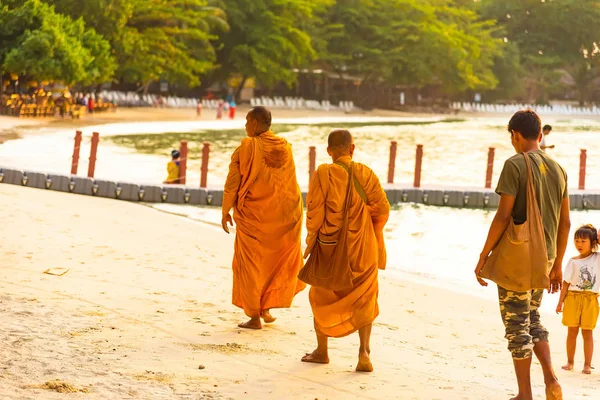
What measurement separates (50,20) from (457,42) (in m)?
37.7

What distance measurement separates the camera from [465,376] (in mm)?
6727

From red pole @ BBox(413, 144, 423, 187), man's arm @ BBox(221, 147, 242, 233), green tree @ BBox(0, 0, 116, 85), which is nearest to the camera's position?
man's arm @ BBox(221, 147, 242, 233)

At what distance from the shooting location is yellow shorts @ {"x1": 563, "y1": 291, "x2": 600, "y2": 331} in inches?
276

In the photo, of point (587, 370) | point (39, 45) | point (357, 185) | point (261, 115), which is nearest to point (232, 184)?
point (261, 115)

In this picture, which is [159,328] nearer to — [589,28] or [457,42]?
[457,42]

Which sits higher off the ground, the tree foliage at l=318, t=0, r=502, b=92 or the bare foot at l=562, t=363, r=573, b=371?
the tree foliage at l=318, t=0, r=502, b=92

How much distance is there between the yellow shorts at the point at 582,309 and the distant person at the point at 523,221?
4.35 ft

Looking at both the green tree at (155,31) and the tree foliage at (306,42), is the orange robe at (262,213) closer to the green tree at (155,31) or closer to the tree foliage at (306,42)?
the tree foliage at (306,42)

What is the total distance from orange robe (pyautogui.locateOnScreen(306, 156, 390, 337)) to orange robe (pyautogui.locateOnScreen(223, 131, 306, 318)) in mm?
1068

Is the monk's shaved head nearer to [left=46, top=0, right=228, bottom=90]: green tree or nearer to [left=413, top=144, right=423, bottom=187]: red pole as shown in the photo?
[left=413, top=144, right=423, bottom=187]: red pole

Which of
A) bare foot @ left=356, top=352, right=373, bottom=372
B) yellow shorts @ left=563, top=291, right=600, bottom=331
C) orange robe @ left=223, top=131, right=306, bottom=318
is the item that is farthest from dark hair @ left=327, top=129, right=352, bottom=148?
yellow shorts @ left=563, top=291, right=600, bottom=331

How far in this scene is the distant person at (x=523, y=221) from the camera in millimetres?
5539

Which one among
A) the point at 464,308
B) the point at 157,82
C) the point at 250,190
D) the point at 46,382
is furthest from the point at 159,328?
the point at 157,82

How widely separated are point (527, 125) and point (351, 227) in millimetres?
1286
